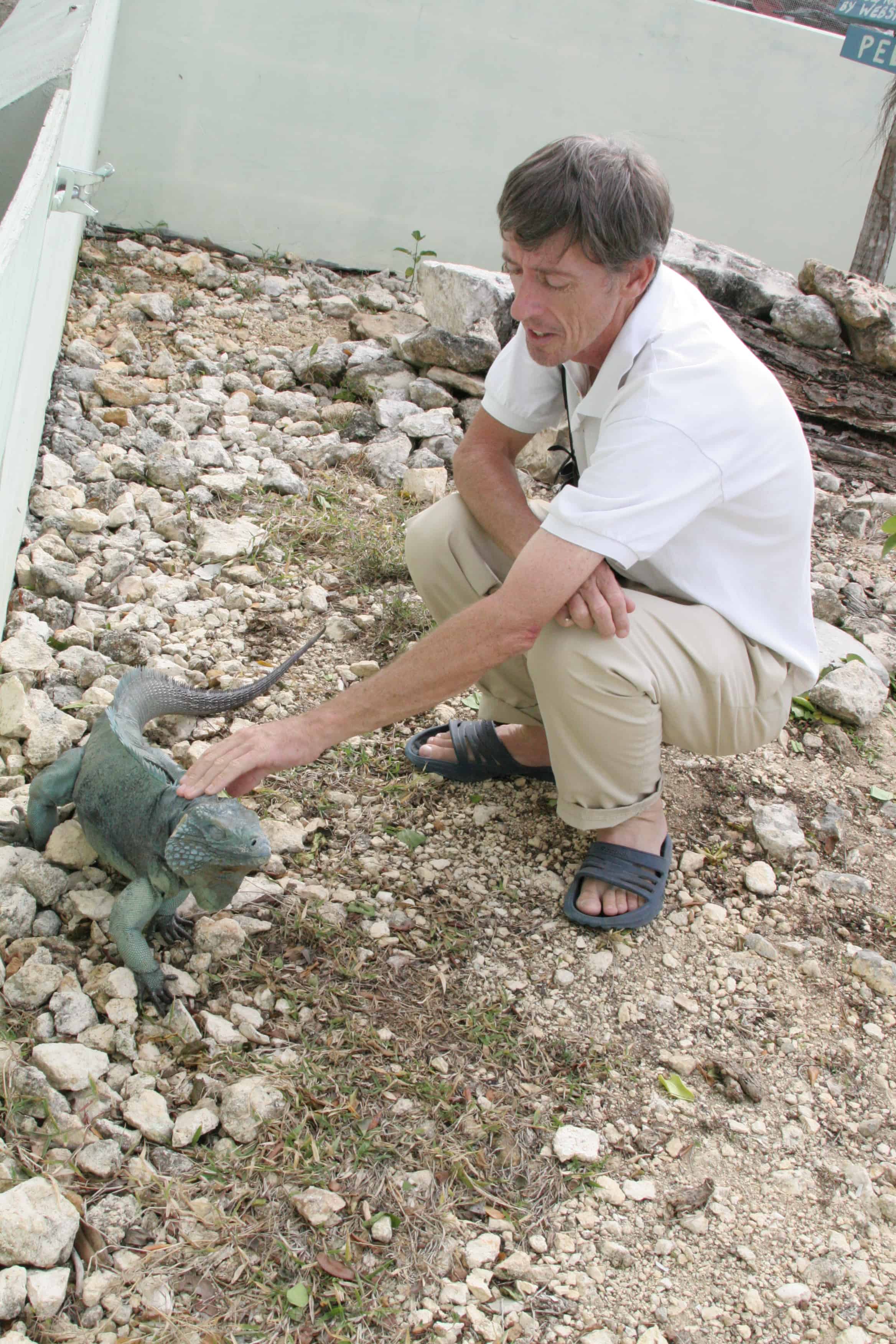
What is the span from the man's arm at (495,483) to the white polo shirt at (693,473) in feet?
0.63

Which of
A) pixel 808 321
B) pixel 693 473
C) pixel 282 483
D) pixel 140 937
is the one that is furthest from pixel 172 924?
pixel 808 321

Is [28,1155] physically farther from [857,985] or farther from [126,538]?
[126,538]

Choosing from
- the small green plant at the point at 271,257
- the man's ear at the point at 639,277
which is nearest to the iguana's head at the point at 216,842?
the man's ear at the point at 639,277

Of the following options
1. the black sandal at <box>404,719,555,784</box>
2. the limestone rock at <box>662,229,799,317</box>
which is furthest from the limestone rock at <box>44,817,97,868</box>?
the limestone rock at <box>662,229,799,317</box>

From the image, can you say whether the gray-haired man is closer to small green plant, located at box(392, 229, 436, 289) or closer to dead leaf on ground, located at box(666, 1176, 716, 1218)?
dead leaf on ground, located at box(666, 1176, 716, 1218)

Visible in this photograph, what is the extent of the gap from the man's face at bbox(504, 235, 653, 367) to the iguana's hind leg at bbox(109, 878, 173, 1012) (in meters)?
1.48

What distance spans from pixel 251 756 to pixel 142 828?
35 centimetres

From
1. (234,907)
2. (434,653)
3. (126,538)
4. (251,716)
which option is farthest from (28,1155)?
(126,538)

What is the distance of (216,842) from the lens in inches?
85.0

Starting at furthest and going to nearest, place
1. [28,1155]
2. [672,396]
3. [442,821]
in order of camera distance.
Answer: [442,821] → [672,396] → [28,1155]

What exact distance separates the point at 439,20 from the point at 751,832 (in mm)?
5596

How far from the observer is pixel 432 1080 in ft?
7.29

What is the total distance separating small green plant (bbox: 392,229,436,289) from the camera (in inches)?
261

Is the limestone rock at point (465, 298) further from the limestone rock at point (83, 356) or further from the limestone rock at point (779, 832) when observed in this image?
the limestone rock at point (779, 832)
